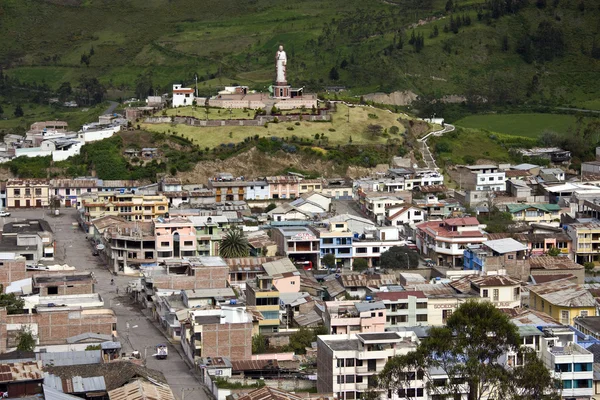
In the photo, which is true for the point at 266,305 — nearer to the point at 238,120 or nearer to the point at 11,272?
the point at 11,272

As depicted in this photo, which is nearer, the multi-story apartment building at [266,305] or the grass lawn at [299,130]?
the multi-story apartment building at [266,305]

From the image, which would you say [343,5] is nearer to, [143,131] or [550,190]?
[143,131]

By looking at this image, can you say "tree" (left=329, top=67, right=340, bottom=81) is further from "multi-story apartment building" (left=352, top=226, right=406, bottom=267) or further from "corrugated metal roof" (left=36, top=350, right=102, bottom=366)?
"corrugated metal roof" (left=36, top=350, right=102, bottom=366)

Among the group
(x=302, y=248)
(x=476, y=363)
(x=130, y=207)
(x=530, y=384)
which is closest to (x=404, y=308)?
(x=302, y=248)

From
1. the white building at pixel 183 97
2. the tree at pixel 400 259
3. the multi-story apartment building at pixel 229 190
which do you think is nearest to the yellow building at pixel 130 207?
the multi-story apartment building at pixel 229 190

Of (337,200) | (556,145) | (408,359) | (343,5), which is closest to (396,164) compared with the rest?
(337,200)

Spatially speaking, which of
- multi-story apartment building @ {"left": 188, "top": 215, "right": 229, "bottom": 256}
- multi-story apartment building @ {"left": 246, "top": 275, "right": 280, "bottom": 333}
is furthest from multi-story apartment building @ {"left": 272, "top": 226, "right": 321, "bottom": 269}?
multi-story apartment building @ {"left": 246, "top": 275, "right": 280, "bottom": 333}

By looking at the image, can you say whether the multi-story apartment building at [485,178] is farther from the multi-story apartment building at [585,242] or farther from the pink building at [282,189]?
the multi-story apartment building at [585,242]
